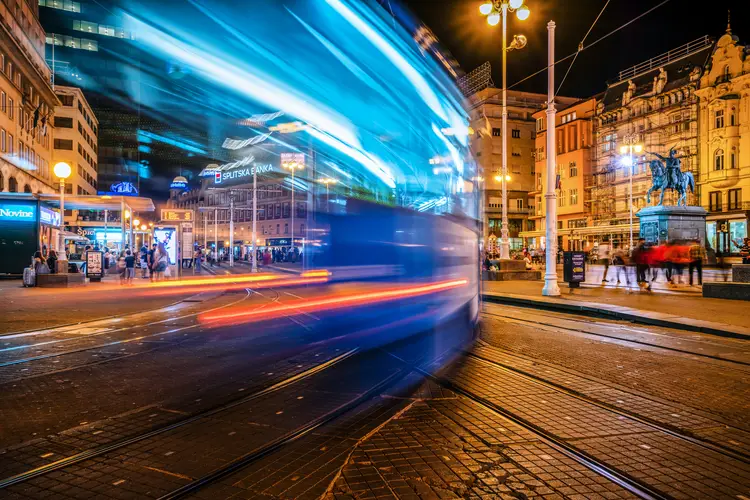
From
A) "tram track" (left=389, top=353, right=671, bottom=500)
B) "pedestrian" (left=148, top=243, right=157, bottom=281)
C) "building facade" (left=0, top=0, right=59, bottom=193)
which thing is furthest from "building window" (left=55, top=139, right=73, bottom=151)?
"tram track" (left=389, top=353, right=671, bottom=500)

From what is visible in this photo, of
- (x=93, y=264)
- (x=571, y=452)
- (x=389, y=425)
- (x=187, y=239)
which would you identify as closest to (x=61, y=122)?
(x=187, y=239)

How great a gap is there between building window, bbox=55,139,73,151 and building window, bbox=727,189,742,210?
76.2 metres

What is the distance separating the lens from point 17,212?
2961 cm

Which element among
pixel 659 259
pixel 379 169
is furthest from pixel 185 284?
pixel 659 259

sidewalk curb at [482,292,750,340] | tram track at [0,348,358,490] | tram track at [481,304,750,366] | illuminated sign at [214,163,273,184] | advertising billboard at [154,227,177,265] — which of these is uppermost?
illuminated sign at [214,163,273,184]

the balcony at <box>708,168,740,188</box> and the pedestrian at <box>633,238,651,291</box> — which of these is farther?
the balcony at <box>708,168,740,188</box>

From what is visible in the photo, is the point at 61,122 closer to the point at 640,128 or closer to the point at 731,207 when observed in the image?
the point at 640,128

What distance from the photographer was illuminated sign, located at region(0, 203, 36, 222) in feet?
96.3

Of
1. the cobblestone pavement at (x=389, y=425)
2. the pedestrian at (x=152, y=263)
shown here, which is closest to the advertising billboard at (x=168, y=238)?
the pedestrian at (x=152, y=263)

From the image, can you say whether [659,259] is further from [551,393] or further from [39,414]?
[39,414]

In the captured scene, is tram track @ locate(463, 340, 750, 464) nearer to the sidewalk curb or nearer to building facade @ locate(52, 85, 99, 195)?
the sidewalk curb

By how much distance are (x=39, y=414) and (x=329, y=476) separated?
140 inches


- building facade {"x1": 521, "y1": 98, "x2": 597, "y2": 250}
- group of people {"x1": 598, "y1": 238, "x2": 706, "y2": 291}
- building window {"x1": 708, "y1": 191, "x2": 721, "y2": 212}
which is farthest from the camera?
building facade {"x1": 521, "y1": 98, "x2": 597, "y2": 250}

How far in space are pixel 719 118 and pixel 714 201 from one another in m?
7.87
